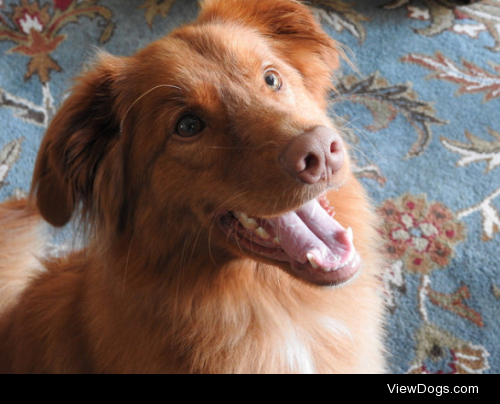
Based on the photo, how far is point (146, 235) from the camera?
1.52m

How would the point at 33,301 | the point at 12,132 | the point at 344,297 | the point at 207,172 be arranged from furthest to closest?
the point at 12,132 < the point at 33,301 < the point at 344,297 < the point at 207,172

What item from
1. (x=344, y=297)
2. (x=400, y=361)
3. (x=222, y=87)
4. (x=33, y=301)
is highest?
(x=222, y=87)

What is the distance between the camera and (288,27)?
67.4 inches

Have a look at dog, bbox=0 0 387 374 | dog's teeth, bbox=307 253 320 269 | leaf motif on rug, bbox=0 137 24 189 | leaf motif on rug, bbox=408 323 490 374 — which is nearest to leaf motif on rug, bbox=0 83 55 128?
leaf motif on rug, bbox=0 137 24 189

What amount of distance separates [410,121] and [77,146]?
1788mm

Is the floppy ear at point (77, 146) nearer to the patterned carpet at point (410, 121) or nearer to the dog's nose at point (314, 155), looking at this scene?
the dog's nose at point (314, 155)

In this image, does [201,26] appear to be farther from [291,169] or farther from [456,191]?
[456,191]

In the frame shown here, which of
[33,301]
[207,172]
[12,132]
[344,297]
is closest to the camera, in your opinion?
[207,172]

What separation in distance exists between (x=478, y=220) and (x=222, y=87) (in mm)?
1484

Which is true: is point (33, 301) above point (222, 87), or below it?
below

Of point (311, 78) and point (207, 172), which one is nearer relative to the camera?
point (207, 172)
